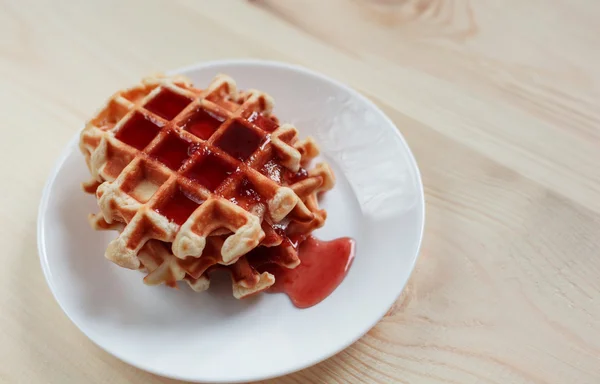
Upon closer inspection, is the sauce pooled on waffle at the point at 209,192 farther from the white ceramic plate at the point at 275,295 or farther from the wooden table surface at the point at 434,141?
the wooden table surface at the point at 434,141

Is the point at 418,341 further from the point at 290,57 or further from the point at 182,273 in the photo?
the point at 290,57

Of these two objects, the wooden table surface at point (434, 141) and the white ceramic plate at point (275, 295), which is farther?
the wooden table surface at point (434, 141)

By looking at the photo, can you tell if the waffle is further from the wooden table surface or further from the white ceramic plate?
the wooden table surface

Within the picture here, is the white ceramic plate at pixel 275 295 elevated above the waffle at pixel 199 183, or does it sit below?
below

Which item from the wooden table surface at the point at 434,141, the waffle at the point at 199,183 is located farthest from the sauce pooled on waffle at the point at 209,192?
the wooden table surface at the point at 434,141

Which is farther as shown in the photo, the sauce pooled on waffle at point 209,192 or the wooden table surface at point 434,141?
the wooden table surface at point 434,141

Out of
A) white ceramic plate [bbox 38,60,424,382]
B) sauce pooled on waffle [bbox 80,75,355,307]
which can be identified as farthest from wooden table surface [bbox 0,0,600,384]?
sauce pooled on waffle [bbox 80,75,355,307]
